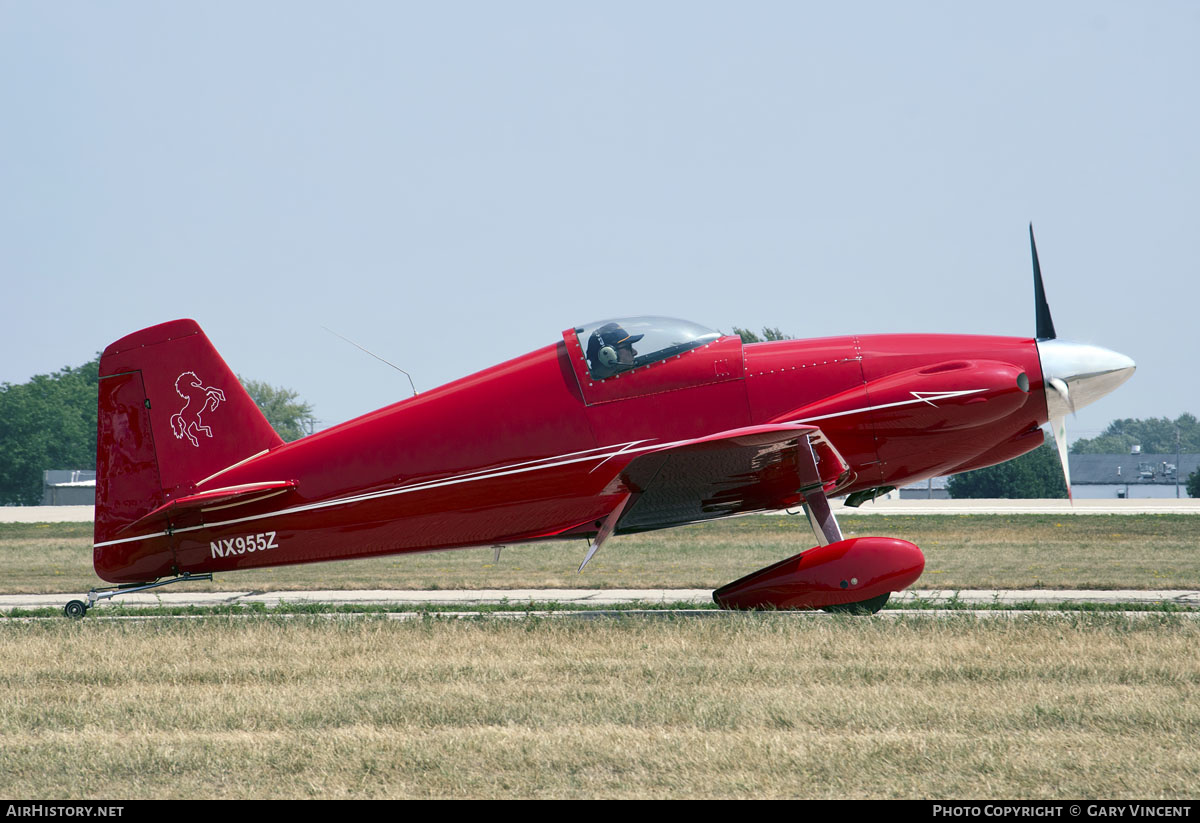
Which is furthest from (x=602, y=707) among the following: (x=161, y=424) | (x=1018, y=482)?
(x=1018, y=482)

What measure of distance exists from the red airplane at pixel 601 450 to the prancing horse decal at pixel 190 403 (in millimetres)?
21

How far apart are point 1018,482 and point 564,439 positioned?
56.9 m

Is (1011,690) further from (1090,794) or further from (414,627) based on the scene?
(414,627)

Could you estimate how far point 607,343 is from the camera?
11.0m

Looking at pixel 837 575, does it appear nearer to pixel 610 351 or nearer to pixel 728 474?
pixel 728 474

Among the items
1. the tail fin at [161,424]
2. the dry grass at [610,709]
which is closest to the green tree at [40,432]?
the tail fin at [161,424]

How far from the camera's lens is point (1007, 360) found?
11.1 metres

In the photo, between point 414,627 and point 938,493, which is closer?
point 414,627

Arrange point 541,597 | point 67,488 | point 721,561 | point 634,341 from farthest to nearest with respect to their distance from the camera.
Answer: point 67,488 < point 721,561 < point 541,597 < point 634,341

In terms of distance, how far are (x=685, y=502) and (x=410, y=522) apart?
2.81 meters

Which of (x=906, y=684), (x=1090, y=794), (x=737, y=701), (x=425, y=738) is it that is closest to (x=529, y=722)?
(x=425, y=738)

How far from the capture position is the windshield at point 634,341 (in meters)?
10.9

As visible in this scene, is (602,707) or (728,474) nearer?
(602,707)

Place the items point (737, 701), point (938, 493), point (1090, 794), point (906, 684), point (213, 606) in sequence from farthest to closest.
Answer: point (938, 493) → point (213, 606) → point (906, 684) → point (737, 701) → point (1090, 794)
